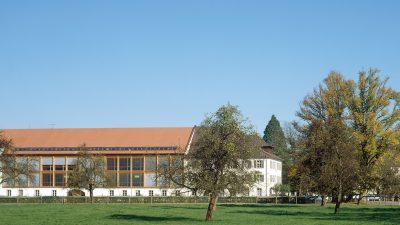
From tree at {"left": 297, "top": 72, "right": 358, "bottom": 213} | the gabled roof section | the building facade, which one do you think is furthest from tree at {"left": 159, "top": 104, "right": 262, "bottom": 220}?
the gabled roof section

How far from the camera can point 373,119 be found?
87.2 m

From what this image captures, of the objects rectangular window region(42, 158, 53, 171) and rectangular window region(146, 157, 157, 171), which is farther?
rectangular window region(42, 158, 53, 171)

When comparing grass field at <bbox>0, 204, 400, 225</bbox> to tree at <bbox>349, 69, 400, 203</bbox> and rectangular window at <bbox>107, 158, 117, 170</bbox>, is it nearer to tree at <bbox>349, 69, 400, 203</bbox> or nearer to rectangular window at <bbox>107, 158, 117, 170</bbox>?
tree at <bbox>349, 69, 400, 203</bbox>

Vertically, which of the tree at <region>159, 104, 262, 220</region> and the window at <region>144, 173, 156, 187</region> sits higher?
the tree at <region>159, 104, 262, 220</region>

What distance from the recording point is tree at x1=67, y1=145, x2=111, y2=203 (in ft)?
377

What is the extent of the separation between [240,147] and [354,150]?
18830 mm

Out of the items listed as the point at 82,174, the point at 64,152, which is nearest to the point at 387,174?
the point at 82,174

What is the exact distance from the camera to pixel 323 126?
70250 mm

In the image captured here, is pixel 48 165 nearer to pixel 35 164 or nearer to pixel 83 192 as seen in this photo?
pixel 35 164

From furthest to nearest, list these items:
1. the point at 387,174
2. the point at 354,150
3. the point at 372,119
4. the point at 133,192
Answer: the point at 133,192, the point at 387,174, the point at 372,119, the point at 354,150

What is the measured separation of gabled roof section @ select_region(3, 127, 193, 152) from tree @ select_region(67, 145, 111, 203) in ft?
61.1

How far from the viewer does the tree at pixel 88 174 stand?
115m

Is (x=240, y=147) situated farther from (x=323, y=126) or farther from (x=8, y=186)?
(x=8, y=186)

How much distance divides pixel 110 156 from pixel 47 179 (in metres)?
13.4
